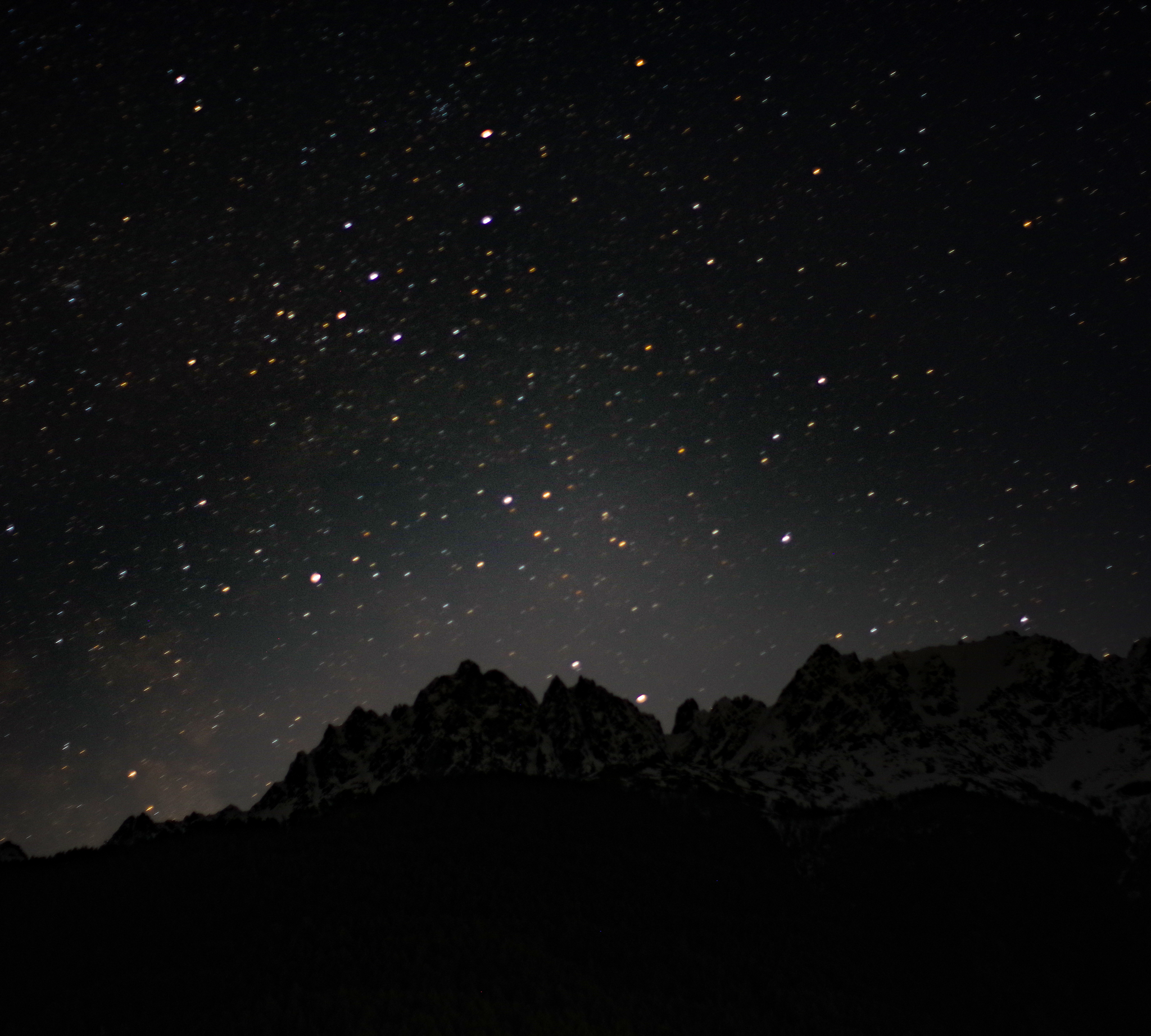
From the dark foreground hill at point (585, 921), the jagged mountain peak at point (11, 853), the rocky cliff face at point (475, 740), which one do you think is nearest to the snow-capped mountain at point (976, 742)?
the dark foreground hill at point (585, 921)

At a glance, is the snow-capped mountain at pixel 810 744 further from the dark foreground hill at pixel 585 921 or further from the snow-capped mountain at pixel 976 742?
the dark foreground hill at pixel 585 921

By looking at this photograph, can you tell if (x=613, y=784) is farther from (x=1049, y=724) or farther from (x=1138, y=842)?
(x=1049, y=724)

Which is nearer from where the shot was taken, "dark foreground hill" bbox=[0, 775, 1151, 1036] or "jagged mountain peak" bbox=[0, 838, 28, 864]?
"dark foreground hill" bbox=[0, 775, 1151, 1036]

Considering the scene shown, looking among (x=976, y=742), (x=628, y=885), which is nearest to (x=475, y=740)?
(x=628, y=885)

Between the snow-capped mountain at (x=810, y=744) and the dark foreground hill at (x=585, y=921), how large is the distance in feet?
27.4

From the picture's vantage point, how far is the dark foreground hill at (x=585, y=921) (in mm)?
80250

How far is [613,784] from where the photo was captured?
506 feet

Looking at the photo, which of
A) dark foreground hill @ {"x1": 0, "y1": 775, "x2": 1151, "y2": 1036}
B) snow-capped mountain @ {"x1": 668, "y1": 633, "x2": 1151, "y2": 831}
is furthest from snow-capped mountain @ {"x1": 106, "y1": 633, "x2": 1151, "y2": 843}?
dark foreground hill @ {"x1": 0, "y1": 775, "x2": 1151, "y2": 1036}

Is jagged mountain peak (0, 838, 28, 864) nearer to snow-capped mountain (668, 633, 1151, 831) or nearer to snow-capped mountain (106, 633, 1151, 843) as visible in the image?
snow-capped mountain (106, 633, 1151, 843)

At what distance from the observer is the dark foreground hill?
80250 mm

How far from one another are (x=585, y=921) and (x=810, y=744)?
3840 inches

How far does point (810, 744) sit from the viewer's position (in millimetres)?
184125

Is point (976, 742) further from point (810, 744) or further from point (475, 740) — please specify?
point (475, 740)

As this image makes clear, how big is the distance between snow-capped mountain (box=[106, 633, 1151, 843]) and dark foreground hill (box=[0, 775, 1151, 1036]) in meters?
8.35
